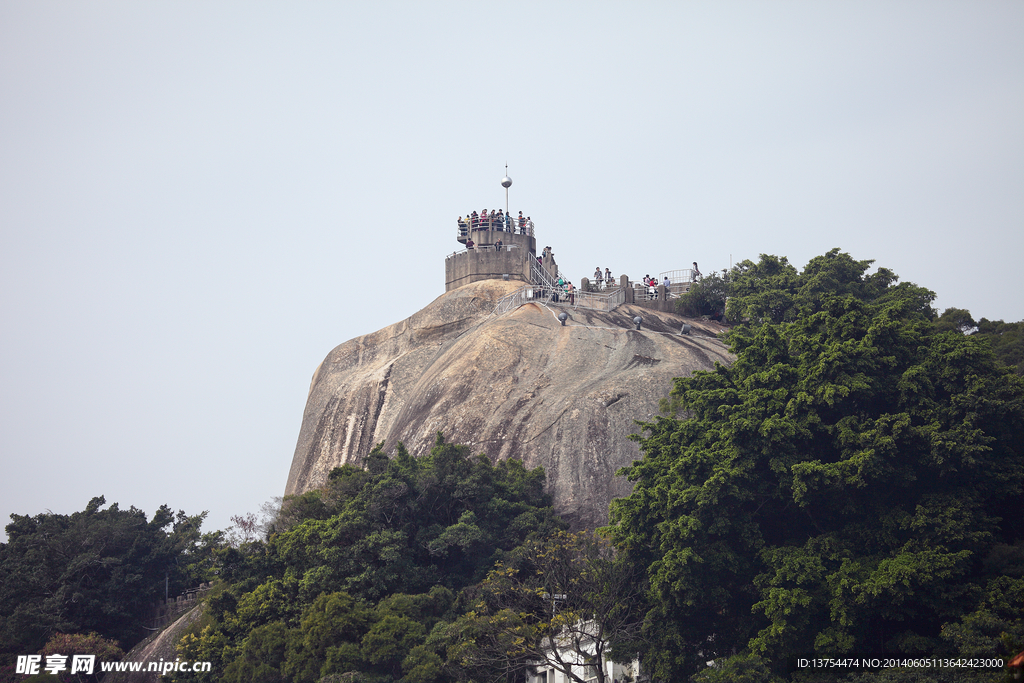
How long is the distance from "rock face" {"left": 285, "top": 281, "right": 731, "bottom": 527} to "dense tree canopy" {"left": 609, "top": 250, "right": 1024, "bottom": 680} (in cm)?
589

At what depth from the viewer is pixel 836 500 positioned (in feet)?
78.7

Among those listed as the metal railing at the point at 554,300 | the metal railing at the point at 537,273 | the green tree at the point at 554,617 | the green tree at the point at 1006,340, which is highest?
the metal railing at the point at 537,273

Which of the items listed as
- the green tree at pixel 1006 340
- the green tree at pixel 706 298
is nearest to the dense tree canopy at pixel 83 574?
the green tree at pixel 706 298

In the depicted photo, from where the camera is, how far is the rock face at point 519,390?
3309 cm

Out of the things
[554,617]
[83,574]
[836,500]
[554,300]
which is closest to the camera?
[836,500]

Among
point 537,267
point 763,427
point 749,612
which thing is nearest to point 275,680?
point 749,612

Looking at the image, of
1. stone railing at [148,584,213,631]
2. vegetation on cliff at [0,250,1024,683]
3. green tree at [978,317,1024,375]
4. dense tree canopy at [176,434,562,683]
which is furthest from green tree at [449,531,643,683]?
stone railing at [148,584,213,631]

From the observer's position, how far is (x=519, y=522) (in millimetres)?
29828

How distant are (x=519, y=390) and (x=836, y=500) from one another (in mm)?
14976

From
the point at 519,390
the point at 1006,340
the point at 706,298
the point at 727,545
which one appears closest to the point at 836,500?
the point at 727,545

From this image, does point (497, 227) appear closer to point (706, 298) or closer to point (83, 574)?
point (706, 298)

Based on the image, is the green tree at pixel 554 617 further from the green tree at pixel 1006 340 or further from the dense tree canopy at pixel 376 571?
the green tree at pixel 1006 340

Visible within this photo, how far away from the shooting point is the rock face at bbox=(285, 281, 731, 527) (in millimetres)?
33094

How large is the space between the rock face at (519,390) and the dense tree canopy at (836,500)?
589 centimetres
